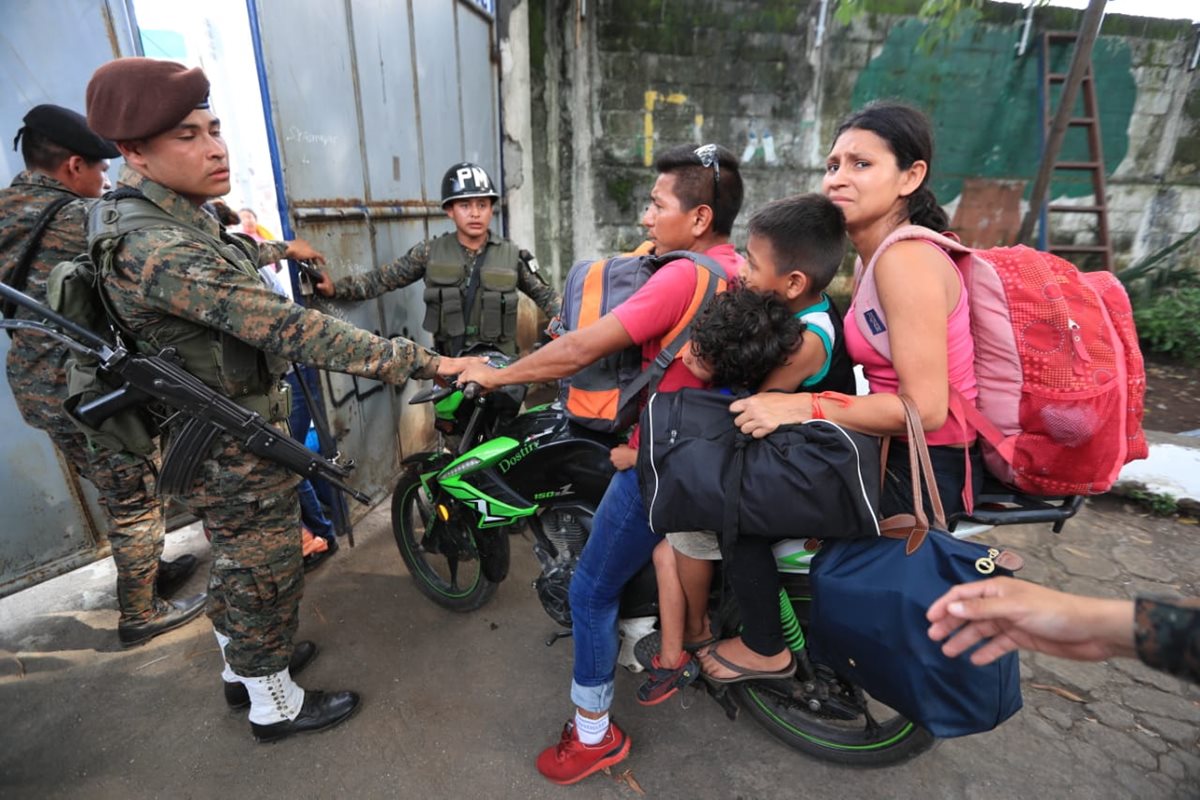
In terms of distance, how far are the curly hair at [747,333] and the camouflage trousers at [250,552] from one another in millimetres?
1501

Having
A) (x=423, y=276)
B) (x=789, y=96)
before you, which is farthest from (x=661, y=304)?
(x=789, y=96)

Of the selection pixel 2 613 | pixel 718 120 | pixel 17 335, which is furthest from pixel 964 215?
pixel 2 613

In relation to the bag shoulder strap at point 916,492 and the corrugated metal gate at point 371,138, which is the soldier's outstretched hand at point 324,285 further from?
the bag shoulder strap at point 916,492

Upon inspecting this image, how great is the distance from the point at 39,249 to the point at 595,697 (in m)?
2.78

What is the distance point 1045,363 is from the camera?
4.42 feet

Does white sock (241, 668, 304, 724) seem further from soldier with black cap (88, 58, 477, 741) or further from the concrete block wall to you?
the concrete block wall

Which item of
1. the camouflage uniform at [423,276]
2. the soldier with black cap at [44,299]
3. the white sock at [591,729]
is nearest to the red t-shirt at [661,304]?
the white sock at [591,729]

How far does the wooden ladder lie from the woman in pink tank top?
586cm

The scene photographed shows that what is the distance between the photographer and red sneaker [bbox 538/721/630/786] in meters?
1.89

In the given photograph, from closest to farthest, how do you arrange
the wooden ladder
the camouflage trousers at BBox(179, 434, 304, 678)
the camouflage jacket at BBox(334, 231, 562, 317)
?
1. the camouflage trousers at BBox(179, 434, 304, 678)
2. the camouflage jacket at BBox(334, 231, 562, 317)
3. the wooden ladder

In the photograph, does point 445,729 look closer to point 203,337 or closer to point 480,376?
point 480,376

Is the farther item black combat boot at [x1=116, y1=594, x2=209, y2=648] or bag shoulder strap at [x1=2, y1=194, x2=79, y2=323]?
black combat boot at [x1=116, y1=594, x2=209, y2=648]

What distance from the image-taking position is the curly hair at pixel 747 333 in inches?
53.6

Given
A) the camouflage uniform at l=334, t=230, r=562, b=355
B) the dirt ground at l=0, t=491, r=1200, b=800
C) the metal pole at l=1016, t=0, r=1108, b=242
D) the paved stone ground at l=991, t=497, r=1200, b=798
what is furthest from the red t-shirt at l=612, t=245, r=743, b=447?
the metal pole at l=1016, t=0, r=1108, b=242
